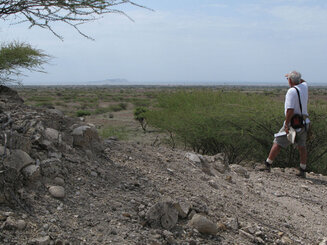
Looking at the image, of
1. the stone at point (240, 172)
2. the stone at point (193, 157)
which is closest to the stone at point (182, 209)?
the stone at point (193, 157)

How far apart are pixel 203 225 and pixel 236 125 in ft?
15.8

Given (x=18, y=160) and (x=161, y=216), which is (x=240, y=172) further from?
(x=18, y=160)

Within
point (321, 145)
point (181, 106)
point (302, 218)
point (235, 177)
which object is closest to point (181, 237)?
point (302, 218)

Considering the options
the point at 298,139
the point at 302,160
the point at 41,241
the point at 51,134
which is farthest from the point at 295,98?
A: the point at 41,241

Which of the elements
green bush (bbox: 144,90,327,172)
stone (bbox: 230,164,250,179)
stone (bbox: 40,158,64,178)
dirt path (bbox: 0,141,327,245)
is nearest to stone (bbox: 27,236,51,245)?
dirt path (bbox: 0,141,327,245)

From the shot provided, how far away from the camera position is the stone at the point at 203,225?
10.3 ft

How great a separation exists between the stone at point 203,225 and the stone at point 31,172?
1.36m

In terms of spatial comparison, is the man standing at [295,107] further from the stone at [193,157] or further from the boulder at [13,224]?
the boulder at [13,224]

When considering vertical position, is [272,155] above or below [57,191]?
below

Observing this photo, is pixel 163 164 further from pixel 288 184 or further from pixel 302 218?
pixel 288 184

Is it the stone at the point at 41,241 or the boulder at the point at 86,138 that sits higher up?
the boulder at the point at 86,138

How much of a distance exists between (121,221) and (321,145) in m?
5.96

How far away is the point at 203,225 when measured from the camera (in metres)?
3.15

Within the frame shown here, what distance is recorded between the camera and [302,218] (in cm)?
450
